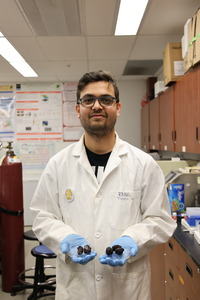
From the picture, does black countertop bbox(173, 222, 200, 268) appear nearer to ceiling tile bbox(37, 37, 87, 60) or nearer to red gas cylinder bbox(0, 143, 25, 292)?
red gas cylinder bbox(0, 143, 25, 292)

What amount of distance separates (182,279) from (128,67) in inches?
130

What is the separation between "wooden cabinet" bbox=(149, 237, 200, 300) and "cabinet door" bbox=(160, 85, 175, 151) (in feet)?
4.11

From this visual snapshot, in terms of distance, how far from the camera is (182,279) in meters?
1.88

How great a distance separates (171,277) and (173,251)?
0.21m

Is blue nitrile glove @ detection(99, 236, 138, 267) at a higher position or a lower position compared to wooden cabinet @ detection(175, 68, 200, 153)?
lower

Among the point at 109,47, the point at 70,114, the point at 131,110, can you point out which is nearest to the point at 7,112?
the point at 70,114

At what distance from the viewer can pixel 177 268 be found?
6.52ft

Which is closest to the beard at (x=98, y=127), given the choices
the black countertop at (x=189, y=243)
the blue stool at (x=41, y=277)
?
the black countertop at (x=189, y=243)

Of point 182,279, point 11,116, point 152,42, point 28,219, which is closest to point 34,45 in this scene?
point 152,42

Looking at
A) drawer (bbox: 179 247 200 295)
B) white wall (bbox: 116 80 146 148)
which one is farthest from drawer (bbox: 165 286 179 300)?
white wall (bbox: 116 80 146 148)

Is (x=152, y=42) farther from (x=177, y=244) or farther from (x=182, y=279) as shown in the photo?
(x=182, y=279)

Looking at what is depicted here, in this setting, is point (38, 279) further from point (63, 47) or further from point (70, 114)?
point (70, 114)

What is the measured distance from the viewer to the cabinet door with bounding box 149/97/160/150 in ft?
12.7

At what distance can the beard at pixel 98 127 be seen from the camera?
1.35 metres
